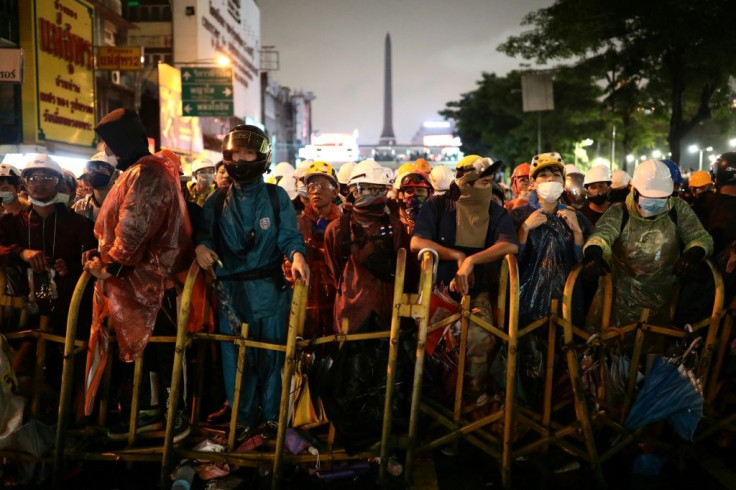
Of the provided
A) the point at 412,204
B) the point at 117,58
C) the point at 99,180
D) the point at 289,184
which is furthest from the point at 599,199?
the point at 117,58

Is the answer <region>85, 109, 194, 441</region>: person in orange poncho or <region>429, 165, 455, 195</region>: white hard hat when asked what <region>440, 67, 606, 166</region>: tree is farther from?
<region>85, 109, 194, 441</region>: person in orange poncho

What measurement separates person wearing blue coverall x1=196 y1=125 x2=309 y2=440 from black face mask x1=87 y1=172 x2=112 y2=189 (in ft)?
4.68

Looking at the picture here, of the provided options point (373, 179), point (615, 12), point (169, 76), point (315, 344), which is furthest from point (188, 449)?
point (169, 76)

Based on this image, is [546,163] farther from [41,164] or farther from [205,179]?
[205,179]

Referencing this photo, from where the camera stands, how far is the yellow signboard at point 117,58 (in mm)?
18688

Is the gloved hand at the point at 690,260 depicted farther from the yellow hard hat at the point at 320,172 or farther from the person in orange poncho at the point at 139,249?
the person in orange poncho at the point at 139,249

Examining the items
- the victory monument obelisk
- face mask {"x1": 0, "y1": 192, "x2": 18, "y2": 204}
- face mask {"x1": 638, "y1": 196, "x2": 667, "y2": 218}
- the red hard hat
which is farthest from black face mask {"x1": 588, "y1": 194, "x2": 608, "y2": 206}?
the victory monument obelisk

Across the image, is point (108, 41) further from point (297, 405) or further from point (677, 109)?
point (297, 405)

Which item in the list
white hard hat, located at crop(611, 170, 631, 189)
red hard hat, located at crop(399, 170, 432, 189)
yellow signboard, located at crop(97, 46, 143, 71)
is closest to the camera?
red hard hat, located at crop(399, 170, 432, 189)

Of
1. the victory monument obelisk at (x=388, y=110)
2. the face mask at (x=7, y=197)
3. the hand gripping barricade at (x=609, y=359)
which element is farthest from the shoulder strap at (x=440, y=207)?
the victory monument obelisk at (x=388, y=110)

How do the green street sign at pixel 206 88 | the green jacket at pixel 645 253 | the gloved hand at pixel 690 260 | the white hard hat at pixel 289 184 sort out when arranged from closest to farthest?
the gloved hand at pixel 690 260
the green jacket at pixel 645 253
the white hard hat at pixel 289 184
the green street sign at pixel 206 88

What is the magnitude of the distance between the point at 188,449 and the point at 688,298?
12.4 ft

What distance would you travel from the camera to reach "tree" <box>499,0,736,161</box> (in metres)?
15.2

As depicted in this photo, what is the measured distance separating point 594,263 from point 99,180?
3940 millimetres
